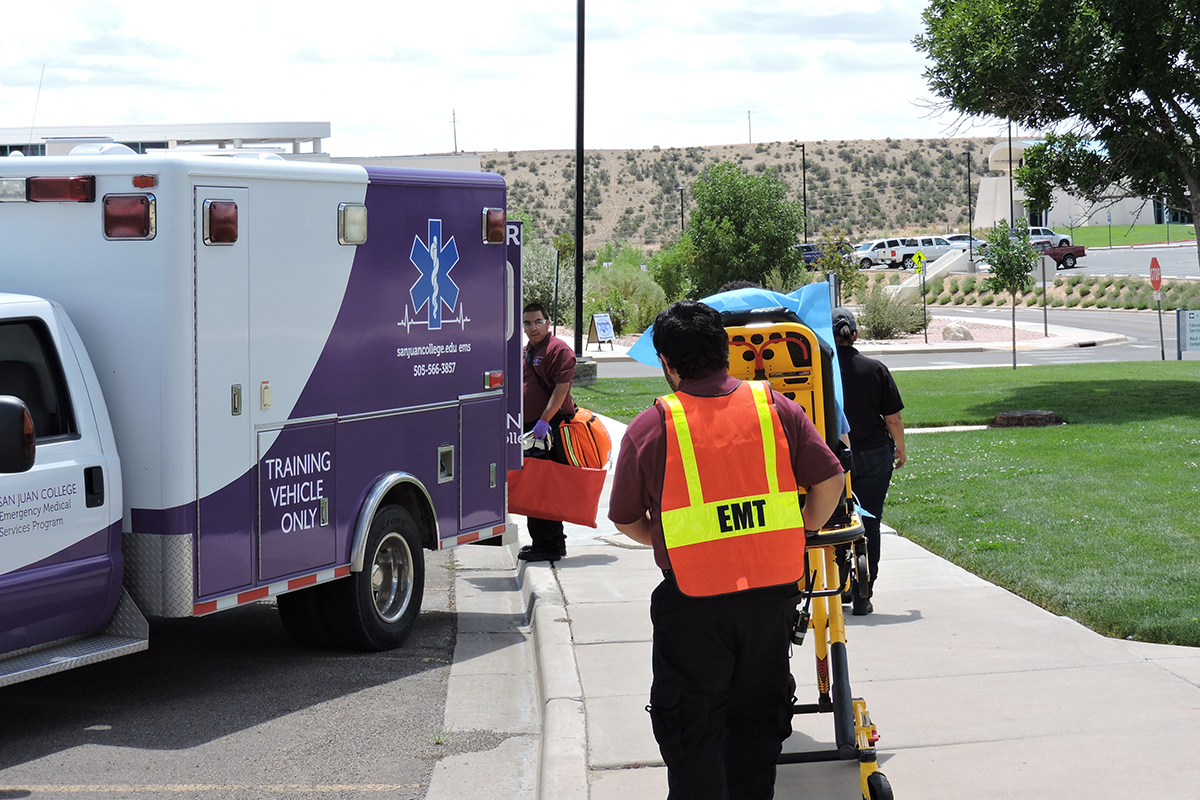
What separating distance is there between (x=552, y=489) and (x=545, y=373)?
0.87 meters

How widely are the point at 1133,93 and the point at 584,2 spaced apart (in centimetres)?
1060

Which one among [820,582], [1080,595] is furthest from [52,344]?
[1080,595]

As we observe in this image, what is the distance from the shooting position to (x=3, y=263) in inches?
242

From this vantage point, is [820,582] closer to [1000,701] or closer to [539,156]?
[1000,701]

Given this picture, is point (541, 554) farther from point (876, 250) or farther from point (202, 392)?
point (876, 250)

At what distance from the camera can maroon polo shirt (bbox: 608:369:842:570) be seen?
3.88 metres

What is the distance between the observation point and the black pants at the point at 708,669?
3.85 meters

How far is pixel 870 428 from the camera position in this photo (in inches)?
290

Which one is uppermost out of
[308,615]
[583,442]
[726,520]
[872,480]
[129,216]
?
[129,216]

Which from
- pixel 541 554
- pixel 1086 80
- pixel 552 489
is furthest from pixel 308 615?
pixel 1086 80

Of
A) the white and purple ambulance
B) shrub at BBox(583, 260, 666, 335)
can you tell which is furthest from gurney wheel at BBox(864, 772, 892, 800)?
shrub at BBox(583, 260, 666, 335)

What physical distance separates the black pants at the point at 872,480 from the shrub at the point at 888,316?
34588 mm

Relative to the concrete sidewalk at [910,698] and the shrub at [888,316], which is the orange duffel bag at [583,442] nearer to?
the concrete sidewalk at [910,698]

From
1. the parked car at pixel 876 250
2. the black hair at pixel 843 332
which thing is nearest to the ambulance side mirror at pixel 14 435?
the black hair at pixel 843 332
